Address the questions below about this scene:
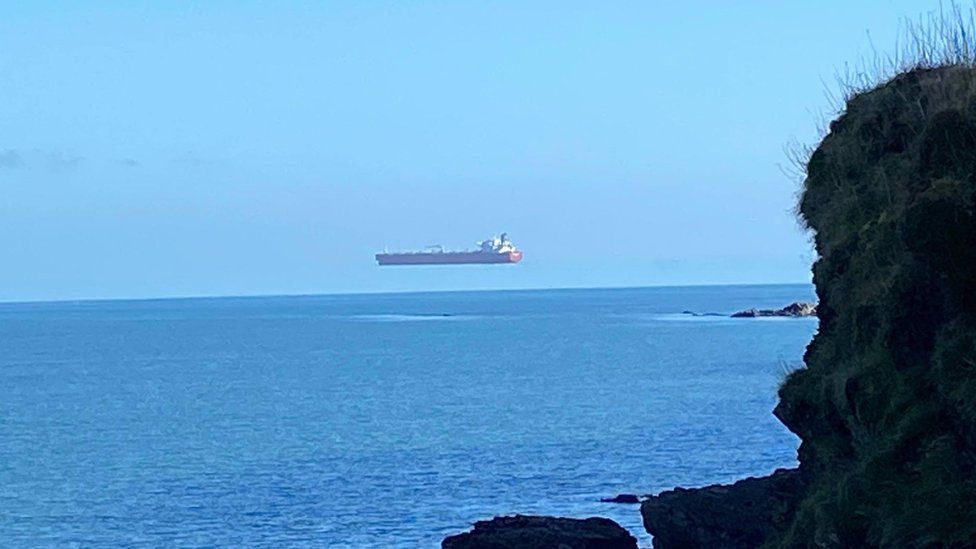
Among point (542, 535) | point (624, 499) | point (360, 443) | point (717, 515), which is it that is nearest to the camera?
point (717, 515)

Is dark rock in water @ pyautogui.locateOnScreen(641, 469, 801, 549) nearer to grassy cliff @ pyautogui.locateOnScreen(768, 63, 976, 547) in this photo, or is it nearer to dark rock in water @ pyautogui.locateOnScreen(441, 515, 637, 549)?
dark rock in water @ pyautogui.locateOnScreen(441, 515, 637, 549)

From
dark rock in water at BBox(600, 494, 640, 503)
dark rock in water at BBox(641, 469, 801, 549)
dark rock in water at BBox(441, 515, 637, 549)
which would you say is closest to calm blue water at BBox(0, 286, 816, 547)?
dark rock in water at BBox(600, 494, 640, 503)

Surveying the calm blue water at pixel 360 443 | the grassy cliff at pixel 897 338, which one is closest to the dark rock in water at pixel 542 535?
the calm blue water at pixel 360 443

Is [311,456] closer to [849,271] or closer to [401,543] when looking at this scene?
[401,543]

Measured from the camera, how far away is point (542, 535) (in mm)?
31859

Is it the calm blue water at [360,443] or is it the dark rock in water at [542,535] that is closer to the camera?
the dark rock in water at [542,535]

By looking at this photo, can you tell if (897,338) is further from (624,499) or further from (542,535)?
(624,499)

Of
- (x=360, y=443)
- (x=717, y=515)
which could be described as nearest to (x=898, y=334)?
(x=717, y=515)

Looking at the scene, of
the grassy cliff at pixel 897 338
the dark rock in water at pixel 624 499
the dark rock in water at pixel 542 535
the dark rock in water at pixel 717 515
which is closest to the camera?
the grassy cliff at pixel 897 338

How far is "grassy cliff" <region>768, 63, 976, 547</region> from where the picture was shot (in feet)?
61.3

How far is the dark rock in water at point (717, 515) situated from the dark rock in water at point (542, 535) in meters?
1.60

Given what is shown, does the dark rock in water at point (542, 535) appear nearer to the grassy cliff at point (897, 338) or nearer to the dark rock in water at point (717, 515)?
the dark rock in water at point (717, 515)

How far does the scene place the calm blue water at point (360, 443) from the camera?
44.8 metres

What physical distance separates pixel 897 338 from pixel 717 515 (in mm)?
9538
